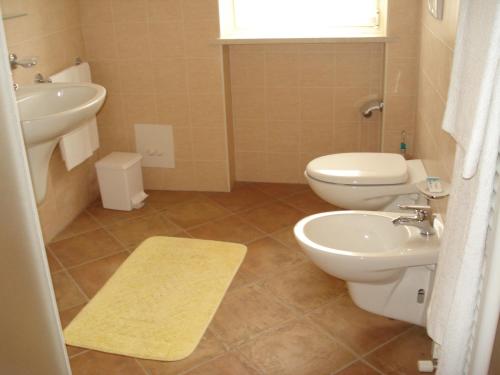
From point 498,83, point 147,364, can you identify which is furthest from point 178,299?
point 498,83

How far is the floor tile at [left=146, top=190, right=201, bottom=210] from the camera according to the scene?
348 centimetres

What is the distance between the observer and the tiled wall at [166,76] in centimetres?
326

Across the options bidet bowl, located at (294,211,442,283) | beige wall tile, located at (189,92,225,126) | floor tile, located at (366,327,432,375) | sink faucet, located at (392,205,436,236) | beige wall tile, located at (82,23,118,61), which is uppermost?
beige wall tile, located at (82,23,118,61)

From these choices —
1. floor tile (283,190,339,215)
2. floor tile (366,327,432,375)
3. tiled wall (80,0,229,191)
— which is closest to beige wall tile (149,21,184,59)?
tiled wall (80,0,229,191)

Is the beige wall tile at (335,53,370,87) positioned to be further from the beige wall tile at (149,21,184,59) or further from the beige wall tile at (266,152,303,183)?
the beige wall tile at (149,21,184,59)

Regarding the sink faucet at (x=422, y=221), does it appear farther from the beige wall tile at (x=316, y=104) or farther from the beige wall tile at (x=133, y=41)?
the beige wall tile at (x=133, y=41)

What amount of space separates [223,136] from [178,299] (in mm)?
1209

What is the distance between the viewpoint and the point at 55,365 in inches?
56.5

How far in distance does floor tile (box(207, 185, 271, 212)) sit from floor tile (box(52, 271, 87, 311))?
3.42ft

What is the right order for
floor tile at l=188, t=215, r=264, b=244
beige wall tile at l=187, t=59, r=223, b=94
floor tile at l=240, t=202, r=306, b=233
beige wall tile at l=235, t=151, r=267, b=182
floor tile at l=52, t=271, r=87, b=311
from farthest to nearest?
beige wall tile at l=235, t=151, r=267, b=182
beige wall tile at l=187, t=59, r=223, b=94
floor tile at l=240, t=202, r=306, b=233
floor tile at l=188, t=215, r=264, b=244
floor tile at l=52, t=271, r=87, b=311

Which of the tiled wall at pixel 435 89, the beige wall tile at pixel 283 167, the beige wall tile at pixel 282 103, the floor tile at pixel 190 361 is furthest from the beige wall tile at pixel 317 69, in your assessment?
the floor tile at pixel 190 361

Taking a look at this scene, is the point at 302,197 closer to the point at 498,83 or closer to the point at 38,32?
the point at 38,32

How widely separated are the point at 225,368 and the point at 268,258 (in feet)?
2.68

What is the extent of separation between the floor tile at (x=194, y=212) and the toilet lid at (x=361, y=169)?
0.86m
